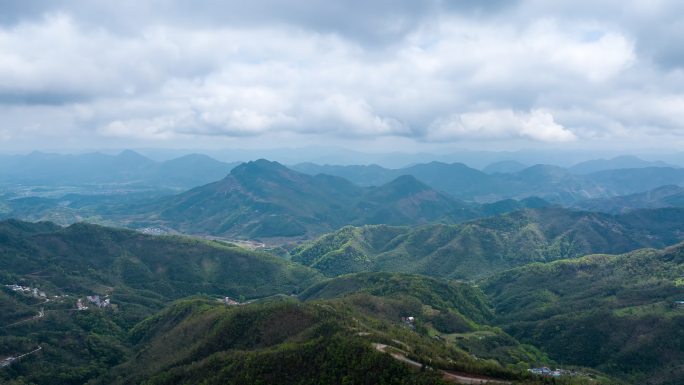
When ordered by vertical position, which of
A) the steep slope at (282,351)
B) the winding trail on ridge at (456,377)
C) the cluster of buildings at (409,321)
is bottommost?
the cluster of buildings at (409,321)

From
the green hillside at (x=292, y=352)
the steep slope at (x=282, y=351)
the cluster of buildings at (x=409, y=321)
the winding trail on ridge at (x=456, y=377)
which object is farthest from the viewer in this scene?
the cluster of buildings at (x=409, y=321)

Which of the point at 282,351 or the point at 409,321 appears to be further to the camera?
the point at 409,321

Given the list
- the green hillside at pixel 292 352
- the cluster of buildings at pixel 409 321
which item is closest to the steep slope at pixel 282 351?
the green hillside at pixel 292 352

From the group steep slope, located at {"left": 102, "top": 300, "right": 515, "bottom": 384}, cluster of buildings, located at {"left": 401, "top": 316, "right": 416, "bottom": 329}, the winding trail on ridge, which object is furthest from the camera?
cluster of buildings, located at {"left": 401, "top": 316, "right": 416, "bottom": 329}

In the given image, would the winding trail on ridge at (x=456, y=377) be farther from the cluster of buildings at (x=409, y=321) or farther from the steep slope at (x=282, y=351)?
the cluster of buildings at (x=409, y=321)

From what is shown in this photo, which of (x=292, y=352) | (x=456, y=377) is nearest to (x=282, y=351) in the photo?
(x=292, y=352)

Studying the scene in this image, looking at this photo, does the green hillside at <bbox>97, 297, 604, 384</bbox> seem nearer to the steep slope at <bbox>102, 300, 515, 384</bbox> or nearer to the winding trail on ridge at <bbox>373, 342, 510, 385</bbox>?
the steep slope at <bbox>102, 300, 515, 384</bbox>

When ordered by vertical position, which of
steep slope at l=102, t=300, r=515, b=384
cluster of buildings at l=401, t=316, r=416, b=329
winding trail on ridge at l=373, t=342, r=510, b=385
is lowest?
cluster of buildings at l=401, t=316, r=416, b=329

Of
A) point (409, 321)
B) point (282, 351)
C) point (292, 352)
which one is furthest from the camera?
point (409, 321)

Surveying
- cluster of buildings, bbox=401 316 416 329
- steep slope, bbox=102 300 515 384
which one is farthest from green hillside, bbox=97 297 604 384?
cluster of buildings, bbox=401 316 416 329

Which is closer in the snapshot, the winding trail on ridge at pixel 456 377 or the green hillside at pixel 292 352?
the winding trail on ridge at pixel 456 377

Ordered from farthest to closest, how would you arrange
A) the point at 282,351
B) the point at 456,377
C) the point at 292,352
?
the point at 282,351
the point at 292,352
the point at 456,377

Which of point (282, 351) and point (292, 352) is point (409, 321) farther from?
point (292, 352)
